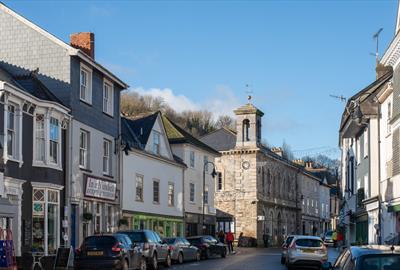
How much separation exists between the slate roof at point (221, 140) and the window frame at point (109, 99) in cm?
3779

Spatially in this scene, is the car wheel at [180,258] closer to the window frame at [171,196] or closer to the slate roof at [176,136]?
the window frame at [171,196]

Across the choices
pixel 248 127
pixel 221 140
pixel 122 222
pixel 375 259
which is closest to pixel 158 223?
pixel 122 222

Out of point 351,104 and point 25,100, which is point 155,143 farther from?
point 25,100

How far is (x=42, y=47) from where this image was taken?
32.6 metres

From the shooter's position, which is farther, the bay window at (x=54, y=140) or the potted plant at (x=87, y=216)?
the potted plant at (x=87, y=216)

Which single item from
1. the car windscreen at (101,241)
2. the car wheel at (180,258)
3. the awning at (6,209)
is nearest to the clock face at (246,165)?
the car wheel at (180,258)

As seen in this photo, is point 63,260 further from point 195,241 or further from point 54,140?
point 195,241

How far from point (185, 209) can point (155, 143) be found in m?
7.57

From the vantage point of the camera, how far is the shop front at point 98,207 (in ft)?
108

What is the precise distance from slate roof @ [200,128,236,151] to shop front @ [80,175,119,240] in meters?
38.0

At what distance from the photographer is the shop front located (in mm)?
33000

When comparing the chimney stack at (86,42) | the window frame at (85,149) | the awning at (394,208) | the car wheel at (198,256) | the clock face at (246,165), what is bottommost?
the car wheel at (198,256)

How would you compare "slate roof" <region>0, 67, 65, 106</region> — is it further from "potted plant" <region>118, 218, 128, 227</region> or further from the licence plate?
"potted plant" <region>118, 218, 128, 227</region>

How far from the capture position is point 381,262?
10961mm
